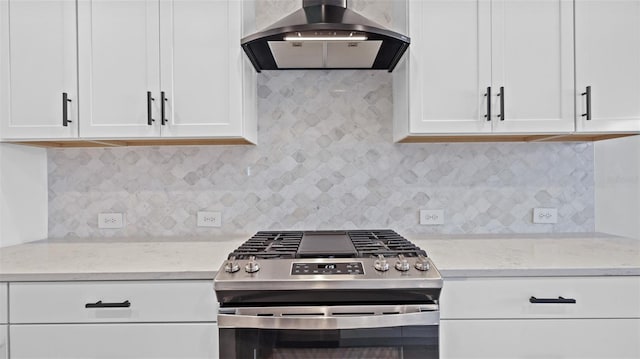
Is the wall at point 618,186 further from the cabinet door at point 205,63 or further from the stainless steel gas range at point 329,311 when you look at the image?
the cabinet door at point 205,63

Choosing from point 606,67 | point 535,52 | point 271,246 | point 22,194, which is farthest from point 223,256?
point 606,67

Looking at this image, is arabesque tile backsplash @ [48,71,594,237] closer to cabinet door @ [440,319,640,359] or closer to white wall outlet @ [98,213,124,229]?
white wall outlet @ [98,213,124,229]

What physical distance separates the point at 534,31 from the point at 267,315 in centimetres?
163

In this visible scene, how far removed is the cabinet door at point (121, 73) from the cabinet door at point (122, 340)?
2.69 ft

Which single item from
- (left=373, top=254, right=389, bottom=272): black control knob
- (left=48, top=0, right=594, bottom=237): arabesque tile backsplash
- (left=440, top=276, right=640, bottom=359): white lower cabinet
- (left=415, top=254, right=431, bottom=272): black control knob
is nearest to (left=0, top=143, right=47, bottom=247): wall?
(left=48, top=0, right=594, bottom=237): arabesque tile backsplash

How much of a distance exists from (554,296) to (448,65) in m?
1.01

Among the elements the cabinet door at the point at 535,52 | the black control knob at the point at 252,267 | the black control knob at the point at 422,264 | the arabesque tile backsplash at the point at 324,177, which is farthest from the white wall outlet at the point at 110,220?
the cabinet door at the point at 535,52

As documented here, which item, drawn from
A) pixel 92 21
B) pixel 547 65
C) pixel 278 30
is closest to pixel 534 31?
pixel 547 65

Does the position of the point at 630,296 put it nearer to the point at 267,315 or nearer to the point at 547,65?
the point at 547,65

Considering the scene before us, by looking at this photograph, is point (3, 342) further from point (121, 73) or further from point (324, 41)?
point (324, 41)

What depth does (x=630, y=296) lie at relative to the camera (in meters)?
1.45

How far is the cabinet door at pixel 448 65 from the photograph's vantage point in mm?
1842

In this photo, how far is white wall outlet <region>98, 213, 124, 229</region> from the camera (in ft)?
Result: 7.23

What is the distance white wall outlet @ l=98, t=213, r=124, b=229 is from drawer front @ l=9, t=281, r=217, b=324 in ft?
2.52
